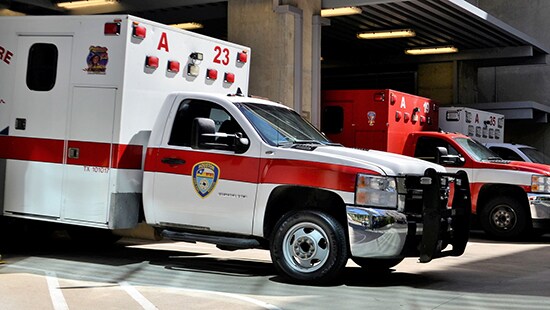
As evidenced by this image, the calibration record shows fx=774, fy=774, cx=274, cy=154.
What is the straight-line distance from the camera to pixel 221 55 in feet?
35.1

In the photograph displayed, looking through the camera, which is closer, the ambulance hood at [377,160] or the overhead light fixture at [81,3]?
the ambulance hood at [377,160]

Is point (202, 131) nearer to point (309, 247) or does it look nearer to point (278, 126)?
point (278, 126)

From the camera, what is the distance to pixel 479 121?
18844mm

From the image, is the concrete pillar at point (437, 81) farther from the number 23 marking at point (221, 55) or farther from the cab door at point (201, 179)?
the cab door at point (201, 179)

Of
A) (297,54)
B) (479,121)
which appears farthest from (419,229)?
(479,121)

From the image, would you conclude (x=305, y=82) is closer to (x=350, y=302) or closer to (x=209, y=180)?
(x=209, y=180)

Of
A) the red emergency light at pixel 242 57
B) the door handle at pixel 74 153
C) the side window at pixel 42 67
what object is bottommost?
the door handle at pixel 74 153

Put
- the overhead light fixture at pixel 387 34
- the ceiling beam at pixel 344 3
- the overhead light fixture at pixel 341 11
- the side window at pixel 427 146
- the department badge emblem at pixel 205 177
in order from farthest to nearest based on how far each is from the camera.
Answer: the overhead light fixture at pixel 387 34 → the overhead light fixture at pixel 341 11 → the ceiling beam at pixel 344 3 → the side window at pixel 427 146 → the department badge emblem at pixel 205 177

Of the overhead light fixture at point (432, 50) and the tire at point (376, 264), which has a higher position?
the overhead light fixture at point (432, 50)

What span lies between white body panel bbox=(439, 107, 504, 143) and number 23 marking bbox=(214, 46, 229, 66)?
847cm

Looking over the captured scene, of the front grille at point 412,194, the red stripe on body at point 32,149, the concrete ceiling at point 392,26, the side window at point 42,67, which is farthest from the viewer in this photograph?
the concrete ceiling at point 392,26

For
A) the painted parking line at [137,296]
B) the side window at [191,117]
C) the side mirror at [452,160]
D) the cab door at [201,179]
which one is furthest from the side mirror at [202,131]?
the side mirror at [452,160]

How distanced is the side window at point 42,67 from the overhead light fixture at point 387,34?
42.8 ft

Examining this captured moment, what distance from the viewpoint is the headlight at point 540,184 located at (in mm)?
14039
